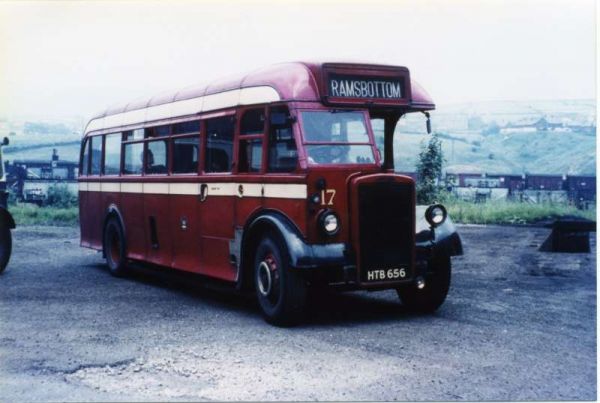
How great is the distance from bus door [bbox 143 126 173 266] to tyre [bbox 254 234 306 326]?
270cm

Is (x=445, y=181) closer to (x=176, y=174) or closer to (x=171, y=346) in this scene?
(x=176, y=174)

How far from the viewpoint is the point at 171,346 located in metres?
7.17

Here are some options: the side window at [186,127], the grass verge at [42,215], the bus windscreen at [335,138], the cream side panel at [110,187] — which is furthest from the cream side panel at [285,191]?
the grass verge at [42,215]

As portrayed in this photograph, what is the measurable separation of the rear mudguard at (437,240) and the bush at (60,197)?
1169cm

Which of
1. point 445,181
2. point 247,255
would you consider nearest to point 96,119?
point 247,255

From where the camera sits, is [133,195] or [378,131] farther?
[133,195]

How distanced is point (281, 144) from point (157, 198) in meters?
3.27

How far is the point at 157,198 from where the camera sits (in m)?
11.0

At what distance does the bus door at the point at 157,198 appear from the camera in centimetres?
1081

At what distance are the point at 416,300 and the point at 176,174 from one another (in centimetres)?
364

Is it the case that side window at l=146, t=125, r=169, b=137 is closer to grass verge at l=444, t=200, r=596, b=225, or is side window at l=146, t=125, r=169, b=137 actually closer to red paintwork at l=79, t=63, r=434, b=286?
red paintwork at l=79, t=63, r=434, b=286

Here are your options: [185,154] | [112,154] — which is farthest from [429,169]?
[185,154]

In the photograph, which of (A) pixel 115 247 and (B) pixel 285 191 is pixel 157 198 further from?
(B) pixel 285 191

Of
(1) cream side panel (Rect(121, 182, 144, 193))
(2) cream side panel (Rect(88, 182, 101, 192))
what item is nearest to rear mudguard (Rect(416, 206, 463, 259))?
(1) cream side panel (Rect(121, 182, 144, 193))
